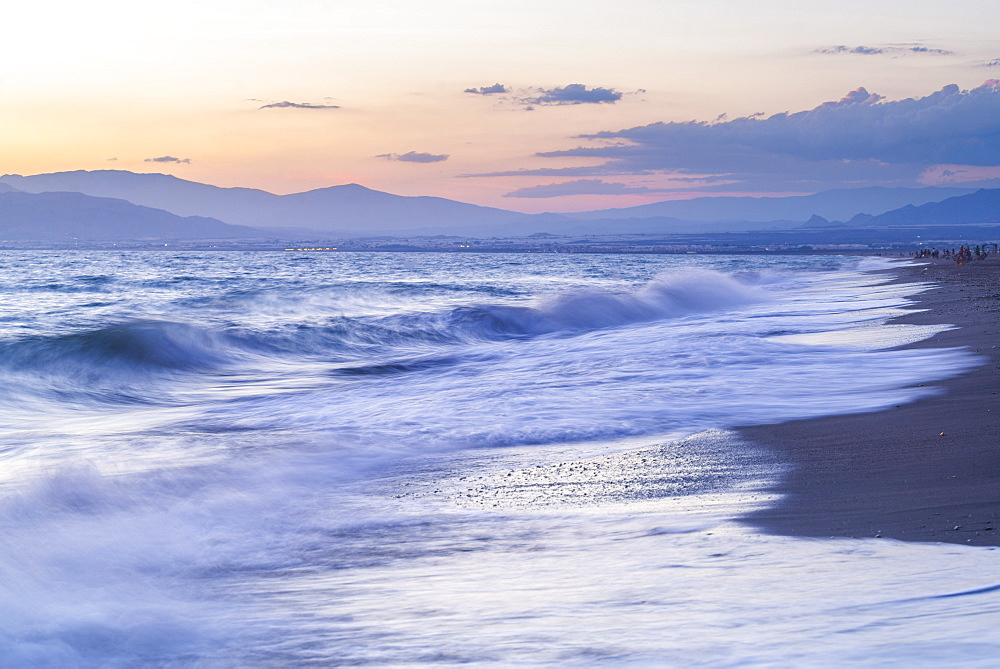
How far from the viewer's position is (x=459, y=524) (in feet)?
20.2

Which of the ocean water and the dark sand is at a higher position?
the dark sand

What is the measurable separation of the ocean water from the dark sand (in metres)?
0.27

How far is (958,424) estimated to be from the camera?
26.1 feet

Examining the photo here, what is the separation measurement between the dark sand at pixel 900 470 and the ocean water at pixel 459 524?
0.88ft

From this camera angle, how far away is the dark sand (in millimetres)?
5297

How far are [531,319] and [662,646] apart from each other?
2466cm

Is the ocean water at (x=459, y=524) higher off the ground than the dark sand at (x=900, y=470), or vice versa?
the dark sand at (x=900, y=470)

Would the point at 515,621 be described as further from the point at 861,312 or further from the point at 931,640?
the point at 861,312

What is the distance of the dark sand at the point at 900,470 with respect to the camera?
5.30 metres

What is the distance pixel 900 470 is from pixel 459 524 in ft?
10.9

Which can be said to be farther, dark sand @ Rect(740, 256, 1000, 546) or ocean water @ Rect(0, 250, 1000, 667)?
dark sand @ Rect(740, 256, 1000, 546)

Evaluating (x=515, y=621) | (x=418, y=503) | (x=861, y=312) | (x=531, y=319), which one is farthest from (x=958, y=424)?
(x=531, y=319)

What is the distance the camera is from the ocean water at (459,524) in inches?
162

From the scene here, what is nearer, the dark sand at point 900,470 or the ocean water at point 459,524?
the ocean water at point 459,524
